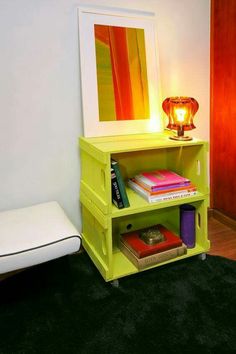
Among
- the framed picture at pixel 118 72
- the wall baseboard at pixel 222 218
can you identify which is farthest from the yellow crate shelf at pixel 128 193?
the wall baseboard at pixel 222 218

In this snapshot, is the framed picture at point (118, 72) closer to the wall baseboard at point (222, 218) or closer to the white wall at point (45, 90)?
the white wall at point (45, 90)

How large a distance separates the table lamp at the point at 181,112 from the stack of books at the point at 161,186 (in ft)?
0.79

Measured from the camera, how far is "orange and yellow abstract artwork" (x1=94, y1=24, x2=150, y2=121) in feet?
6.13

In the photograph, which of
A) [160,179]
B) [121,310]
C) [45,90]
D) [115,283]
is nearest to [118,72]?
[45,90]

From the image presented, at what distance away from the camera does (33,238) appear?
1483mm

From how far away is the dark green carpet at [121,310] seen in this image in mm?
1354

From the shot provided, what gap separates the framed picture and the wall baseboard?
88cm

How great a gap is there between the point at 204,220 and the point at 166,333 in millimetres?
732

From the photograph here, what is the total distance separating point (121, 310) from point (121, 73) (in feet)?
4.22

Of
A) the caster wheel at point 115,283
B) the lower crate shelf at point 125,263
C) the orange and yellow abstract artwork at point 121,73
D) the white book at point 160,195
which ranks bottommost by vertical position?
the caster wheel at point 115,283

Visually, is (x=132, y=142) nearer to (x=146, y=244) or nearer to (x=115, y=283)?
(x=146, y=244)

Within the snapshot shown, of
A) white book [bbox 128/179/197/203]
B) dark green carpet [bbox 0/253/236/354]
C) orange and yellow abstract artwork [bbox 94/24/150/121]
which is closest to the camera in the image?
dark green carpet [bbox 0/253/236/354]

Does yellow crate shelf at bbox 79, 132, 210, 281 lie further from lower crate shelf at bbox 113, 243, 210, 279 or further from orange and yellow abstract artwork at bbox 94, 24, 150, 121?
orange and yellow abstract artwork at bbox 94, 24, 150, 121

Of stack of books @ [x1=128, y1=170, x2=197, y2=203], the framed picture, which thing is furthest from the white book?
the framed picture
